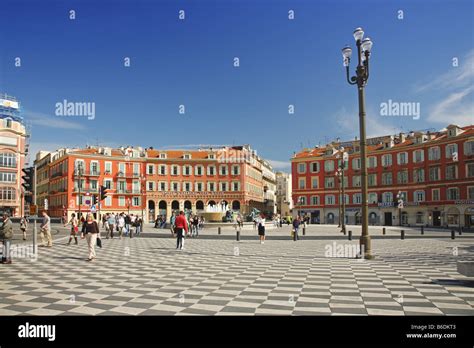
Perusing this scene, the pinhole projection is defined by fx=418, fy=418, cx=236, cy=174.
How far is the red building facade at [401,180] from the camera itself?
56469 millimetres

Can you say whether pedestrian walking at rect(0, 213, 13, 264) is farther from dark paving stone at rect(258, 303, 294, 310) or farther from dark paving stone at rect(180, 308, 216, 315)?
dark paving stone at rect(258, 303, 294, 310)

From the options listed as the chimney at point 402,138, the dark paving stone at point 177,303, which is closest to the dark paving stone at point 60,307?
the dark paving stone at point 177,303

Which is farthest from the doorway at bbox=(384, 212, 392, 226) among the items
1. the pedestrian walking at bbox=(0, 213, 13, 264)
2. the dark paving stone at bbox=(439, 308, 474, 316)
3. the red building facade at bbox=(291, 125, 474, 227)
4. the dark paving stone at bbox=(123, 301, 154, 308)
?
the dark paving stone at bbox=(123, 301, 154, 308)

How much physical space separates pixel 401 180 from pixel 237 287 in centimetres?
6081

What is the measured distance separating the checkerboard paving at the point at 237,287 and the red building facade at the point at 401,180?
139ft

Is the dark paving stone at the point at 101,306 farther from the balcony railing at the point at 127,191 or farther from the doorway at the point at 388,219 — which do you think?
the balcony railing at the point at 127,191

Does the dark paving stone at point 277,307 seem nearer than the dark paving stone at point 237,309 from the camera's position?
No

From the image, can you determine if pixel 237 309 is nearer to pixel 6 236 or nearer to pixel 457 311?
pixel 457 311

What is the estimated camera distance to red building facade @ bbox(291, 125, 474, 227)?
56469 mm

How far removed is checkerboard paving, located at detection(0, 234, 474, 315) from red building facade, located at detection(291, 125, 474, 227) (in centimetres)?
4226

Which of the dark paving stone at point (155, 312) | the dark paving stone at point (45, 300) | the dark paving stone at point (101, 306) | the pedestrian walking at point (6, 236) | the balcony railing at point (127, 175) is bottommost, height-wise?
the dark paving stone at point (45, 300)
